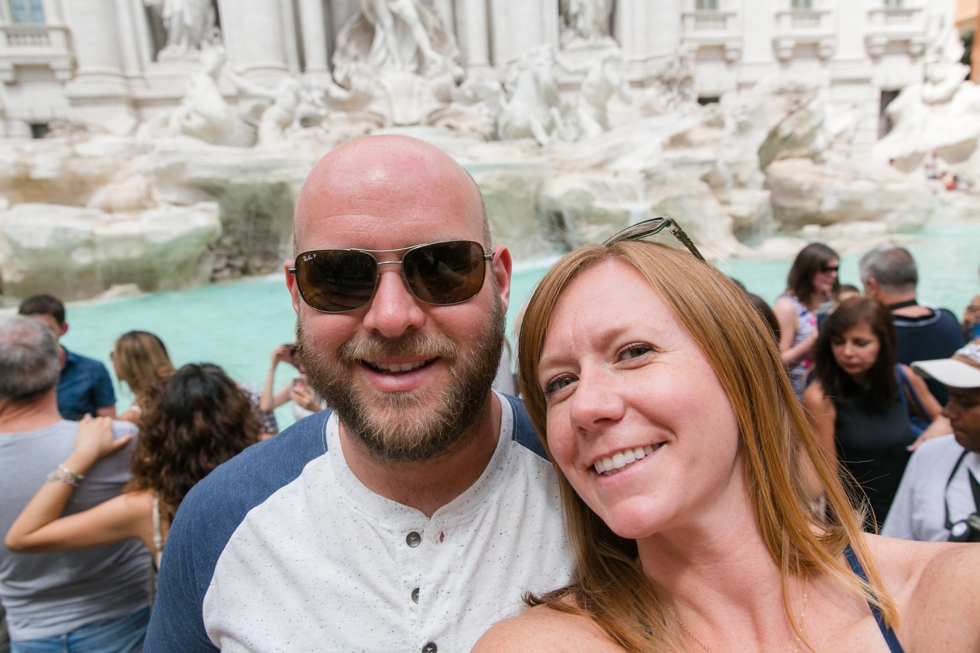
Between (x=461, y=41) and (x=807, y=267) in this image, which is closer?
(x=807, y=267)

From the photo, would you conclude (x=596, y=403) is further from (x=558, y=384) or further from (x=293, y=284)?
(x=293, y=284)

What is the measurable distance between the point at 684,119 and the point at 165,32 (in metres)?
14.1

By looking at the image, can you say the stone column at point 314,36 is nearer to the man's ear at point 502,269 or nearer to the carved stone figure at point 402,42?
the carved stone figure at point 402,42

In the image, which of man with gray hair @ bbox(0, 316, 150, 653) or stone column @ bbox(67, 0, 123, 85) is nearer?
man with gray hair @ bbox(0, 316, 150, 653)

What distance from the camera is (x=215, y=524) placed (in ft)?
3.75

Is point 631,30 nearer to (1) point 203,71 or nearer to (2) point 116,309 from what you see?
(1) point 203,71

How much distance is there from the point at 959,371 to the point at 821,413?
1.95ft

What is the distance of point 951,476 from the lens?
5.38 ft

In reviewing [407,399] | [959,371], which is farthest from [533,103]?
[407,399]

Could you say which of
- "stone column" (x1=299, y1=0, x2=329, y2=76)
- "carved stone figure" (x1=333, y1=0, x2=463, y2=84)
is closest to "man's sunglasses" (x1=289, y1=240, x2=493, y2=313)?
"carved stone figure" (x1=333, y1=0, x2=463, y2=84)

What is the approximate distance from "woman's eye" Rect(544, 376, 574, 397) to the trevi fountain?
15.0ft

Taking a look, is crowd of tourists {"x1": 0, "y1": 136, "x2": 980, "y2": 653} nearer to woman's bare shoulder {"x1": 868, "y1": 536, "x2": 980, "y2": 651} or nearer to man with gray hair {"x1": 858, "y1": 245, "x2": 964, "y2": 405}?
woman's bare shoulder {"x1": 868, "y1": 536, "x2": 980, "y2": 651}

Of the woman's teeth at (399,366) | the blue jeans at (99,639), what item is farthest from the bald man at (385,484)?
the blue jeans at (99,639)

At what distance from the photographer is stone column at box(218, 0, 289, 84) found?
609 inches
